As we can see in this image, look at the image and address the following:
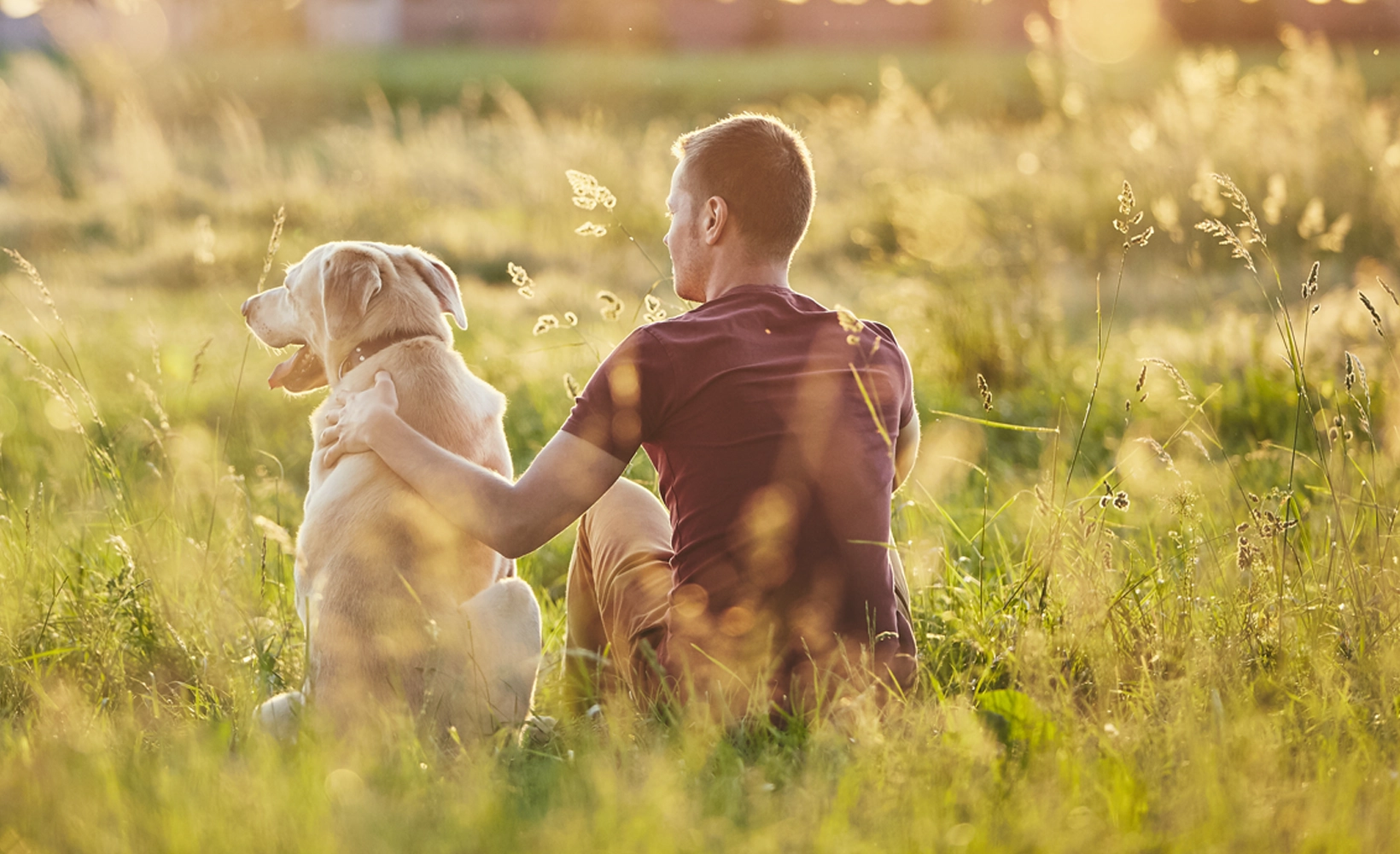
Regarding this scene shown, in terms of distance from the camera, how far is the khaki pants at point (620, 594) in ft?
8.92

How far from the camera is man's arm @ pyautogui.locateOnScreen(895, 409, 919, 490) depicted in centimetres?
291

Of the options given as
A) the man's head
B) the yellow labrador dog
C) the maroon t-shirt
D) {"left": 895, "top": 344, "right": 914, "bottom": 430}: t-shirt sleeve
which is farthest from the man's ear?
the yellow labrador dog

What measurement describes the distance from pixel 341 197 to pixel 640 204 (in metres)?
3.61

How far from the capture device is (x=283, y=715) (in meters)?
2.53

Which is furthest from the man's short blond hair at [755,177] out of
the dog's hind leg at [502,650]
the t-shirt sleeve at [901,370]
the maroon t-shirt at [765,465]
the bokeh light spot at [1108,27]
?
the bokeh light spot at [1108,27]

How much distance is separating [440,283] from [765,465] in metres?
1.10

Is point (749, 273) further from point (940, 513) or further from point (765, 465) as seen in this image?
point (940, 513)

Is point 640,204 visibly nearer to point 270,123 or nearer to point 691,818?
point 691,818

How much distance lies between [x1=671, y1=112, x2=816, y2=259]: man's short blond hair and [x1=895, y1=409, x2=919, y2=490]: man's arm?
60 centimetres

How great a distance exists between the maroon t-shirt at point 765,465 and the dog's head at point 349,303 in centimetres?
67

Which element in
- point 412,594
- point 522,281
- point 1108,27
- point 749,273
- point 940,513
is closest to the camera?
point 412,594

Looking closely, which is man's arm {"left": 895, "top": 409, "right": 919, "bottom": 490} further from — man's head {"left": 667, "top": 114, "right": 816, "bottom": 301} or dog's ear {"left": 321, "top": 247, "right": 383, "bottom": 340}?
dog's ear {"left": 321, "top": 247, "right": 383, "bottom": 340}

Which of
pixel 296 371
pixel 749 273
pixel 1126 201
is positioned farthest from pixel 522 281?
pixel 1126 201

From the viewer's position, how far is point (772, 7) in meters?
34.2
